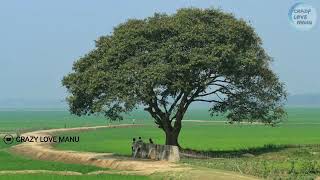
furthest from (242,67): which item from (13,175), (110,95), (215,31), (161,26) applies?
(13,175)

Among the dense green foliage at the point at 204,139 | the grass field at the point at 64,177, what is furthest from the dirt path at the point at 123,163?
the dense green foliage at the point at 204,139

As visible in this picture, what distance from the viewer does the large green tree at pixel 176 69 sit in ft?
120

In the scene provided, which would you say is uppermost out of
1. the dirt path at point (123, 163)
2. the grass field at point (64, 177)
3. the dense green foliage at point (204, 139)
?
Result: the dense green foliage at point (204, 139)

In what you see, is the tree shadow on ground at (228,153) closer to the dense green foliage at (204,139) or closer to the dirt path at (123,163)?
the dirt path at (123,163)

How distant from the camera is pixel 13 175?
1061 inches

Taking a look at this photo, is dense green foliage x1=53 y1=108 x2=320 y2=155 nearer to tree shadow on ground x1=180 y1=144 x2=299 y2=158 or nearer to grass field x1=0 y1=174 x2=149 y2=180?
tree shadow on ground x1=180 y1=144 x2=299 y2=158

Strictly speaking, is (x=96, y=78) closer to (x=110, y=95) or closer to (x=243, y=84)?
(x=110, y=95)

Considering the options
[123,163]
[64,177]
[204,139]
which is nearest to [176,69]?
[123,163]

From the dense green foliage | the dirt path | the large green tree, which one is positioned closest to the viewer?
the dirt path

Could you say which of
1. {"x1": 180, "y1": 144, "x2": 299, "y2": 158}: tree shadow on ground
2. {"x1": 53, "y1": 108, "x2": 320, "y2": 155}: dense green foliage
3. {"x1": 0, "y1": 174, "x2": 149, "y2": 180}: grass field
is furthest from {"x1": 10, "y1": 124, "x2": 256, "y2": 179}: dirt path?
{"x1": 53, "y1": 108, "x2": 320, "y2": 155}: dense green foliage

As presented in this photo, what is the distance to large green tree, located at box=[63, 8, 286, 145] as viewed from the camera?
3666 cm

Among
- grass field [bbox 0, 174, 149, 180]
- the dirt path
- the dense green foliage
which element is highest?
the dense green foliage

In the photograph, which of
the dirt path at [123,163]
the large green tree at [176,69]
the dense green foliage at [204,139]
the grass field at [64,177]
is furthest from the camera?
the dense green foliage at [204,139]

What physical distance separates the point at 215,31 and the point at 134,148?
869 cm
